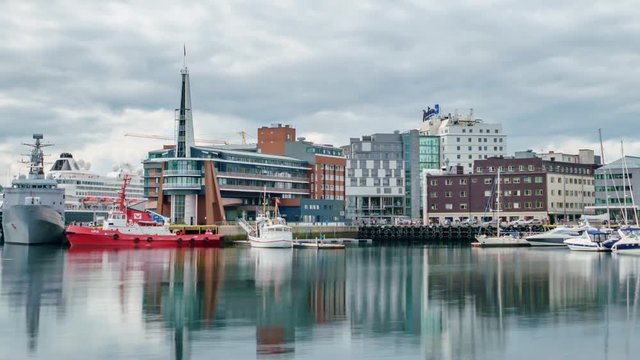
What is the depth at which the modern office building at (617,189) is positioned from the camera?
450 feet

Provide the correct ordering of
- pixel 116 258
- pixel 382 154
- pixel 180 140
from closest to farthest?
pixel 116 258 → pixel 180 140 → pixel 382 154

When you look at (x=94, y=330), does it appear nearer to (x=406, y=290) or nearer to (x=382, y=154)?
(x=406, y=290)

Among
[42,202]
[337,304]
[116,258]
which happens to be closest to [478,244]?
[116,258]

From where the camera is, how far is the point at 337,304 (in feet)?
134

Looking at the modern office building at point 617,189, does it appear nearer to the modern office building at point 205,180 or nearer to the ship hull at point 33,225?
the modern office building at point 205,180

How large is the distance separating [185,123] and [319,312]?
92534mm

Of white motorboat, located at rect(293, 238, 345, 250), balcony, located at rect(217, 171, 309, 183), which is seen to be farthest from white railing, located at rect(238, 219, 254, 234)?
white motorboat, located at rect(293, 238, 345, 250)

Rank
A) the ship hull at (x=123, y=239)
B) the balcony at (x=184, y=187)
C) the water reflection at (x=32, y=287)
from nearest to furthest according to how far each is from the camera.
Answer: the water reflection at (x=32, y=287)
the ship hull at (x=123, y=239)
the balcony at (x=184, y=187)

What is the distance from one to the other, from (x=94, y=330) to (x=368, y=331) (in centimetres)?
1115

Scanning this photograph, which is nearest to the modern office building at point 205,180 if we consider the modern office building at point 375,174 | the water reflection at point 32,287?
the modern office building at point 375,174

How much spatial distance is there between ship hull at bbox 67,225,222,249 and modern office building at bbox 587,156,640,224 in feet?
226

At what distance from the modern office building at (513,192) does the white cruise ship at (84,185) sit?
7001cm

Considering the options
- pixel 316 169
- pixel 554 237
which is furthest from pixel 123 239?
pixel 554 237

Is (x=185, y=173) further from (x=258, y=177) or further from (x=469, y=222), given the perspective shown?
(x=469, y=222)
